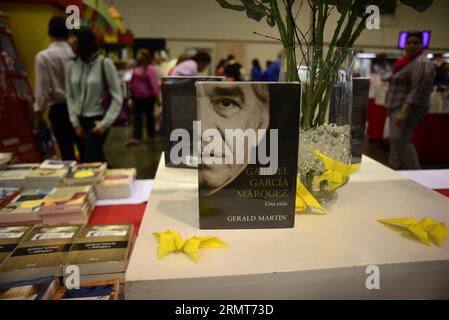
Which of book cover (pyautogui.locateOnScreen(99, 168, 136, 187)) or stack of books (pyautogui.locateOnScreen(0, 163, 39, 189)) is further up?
stack of books (pyautogui.locateOnScreen(0, 163, 39, 189))

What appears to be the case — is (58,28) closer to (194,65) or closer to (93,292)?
(194,65)

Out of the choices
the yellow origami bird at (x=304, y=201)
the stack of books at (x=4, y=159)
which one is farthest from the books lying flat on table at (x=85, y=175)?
the yellow origami bird at (x=304, y=201)

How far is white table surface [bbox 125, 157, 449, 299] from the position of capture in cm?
57

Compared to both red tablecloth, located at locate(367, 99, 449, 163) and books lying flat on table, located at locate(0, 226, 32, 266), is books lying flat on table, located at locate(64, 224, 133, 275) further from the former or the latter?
red tablecloth, located at locate(367, 99, 449, 163)

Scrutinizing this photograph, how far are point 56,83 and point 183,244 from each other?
2.32 metres

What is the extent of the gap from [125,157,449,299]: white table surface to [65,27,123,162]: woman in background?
1.74 metres

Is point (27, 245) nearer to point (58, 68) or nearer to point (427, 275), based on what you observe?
point (427, 275)

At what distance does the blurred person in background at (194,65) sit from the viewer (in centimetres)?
341

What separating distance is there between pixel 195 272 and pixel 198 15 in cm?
64

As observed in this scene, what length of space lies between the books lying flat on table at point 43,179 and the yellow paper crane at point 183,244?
0.84m

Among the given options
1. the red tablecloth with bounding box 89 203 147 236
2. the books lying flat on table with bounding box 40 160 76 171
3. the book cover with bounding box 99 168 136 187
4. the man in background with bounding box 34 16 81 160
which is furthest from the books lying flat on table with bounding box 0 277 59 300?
the man in background with bounding box 34 16 81 160

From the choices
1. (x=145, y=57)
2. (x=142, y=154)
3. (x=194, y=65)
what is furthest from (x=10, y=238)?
(x=145, y=57)

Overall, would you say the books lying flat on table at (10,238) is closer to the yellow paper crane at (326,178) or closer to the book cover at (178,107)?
the book cover at (178,107)

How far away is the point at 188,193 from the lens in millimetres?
907
